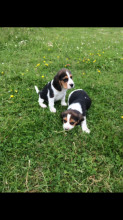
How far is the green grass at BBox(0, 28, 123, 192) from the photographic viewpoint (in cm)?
230

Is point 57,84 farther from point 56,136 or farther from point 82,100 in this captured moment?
point 56,136

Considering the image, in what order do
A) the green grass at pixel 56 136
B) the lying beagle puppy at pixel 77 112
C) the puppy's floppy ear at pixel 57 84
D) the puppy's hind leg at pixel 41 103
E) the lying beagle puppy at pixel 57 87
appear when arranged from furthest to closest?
the puppy's hind leg at pixel 41 103, the puppy's floppy ear at pixel 57 84, the lying beagle puppy at pixel 57 87, the lying beagle puppy at pixel 77 112, the green grass at pixel 56 136

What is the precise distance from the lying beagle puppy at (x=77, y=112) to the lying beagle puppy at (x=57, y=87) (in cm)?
42

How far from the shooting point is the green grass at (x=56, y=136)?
7.55 ft

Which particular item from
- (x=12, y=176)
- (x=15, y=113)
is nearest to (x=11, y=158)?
(x=12, y=176)

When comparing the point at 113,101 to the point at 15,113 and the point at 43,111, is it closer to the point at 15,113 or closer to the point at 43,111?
the point at 43,111

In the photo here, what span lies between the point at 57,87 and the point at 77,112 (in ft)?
2.55

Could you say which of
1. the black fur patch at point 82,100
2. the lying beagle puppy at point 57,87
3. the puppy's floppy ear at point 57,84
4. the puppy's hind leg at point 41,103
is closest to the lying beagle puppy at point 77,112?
the black fur patch at point 82,100

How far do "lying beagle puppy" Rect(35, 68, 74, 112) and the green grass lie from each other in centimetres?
20

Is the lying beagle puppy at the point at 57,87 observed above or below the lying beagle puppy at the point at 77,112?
above

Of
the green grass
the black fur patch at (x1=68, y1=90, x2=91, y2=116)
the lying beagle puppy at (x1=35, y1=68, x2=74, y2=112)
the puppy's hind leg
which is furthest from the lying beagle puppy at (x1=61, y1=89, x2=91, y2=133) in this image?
the puppy's hind leg

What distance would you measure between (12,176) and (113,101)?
3161 mm

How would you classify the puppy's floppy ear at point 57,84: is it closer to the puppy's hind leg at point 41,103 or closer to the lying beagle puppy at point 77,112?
the lying beagle puppy at point 77,112

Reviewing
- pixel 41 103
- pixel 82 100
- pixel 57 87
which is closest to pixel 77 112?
pixel 82 100
